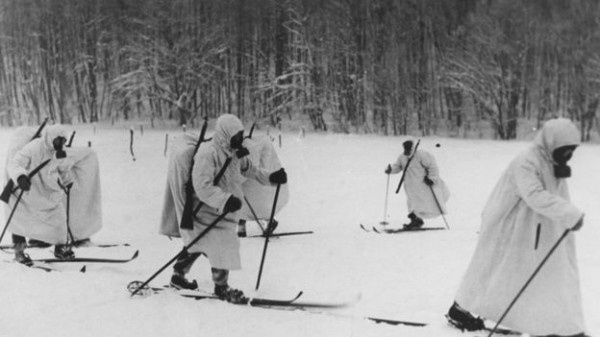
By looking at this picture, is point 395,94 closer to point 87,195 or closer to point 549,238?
point 87,195

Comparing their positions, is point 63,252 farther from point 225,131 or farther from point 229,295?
point 225,131

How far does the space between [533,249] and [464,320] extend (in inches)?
31.5

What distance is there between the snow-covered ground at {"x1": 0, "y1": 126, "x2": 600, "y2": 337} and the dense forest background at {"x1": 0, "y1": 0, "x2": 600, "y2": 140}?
1122cm

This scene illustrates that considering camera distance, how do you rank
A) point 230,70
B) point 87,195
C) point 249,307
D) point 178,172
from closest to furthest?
point 249,307, point 178,172, point 87,195, point 230,70

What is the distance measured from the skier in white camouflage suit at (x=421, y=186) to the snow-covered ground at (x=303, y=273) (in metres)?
0.63

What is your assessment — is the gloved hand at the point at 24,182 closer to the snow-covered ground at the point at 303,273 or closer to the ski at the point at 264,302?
the snow-covered ground at the point at 303,273

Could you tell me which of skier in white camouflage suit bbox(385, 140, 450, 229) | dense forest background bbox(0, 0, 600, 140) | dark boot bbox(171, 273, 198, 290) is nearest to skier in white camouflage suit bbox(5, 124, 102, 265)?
dark boot bbox(171, 273, 198, 290)

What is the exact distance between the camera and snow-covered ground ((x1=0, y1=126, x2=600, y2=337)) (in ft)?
14.9

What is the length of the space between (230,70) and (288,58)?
10.4ft

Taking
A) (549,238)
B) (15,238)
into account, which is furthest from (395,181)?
(549,238)

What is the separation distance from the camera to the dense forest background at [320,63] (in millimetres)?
28000

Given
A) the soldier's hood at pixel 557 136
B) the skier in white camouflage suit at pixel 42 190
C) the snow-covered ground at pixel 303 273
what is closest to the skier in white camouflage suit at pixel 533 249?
the soldier's hood at pixel 557 136

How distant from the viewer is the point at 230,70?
103ft

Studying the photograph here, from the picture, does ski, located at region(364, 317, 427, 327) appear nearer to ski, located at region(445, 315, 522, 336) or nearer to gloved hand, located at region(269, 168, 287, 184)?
ski, located at region(445, 315, 522, 336)
